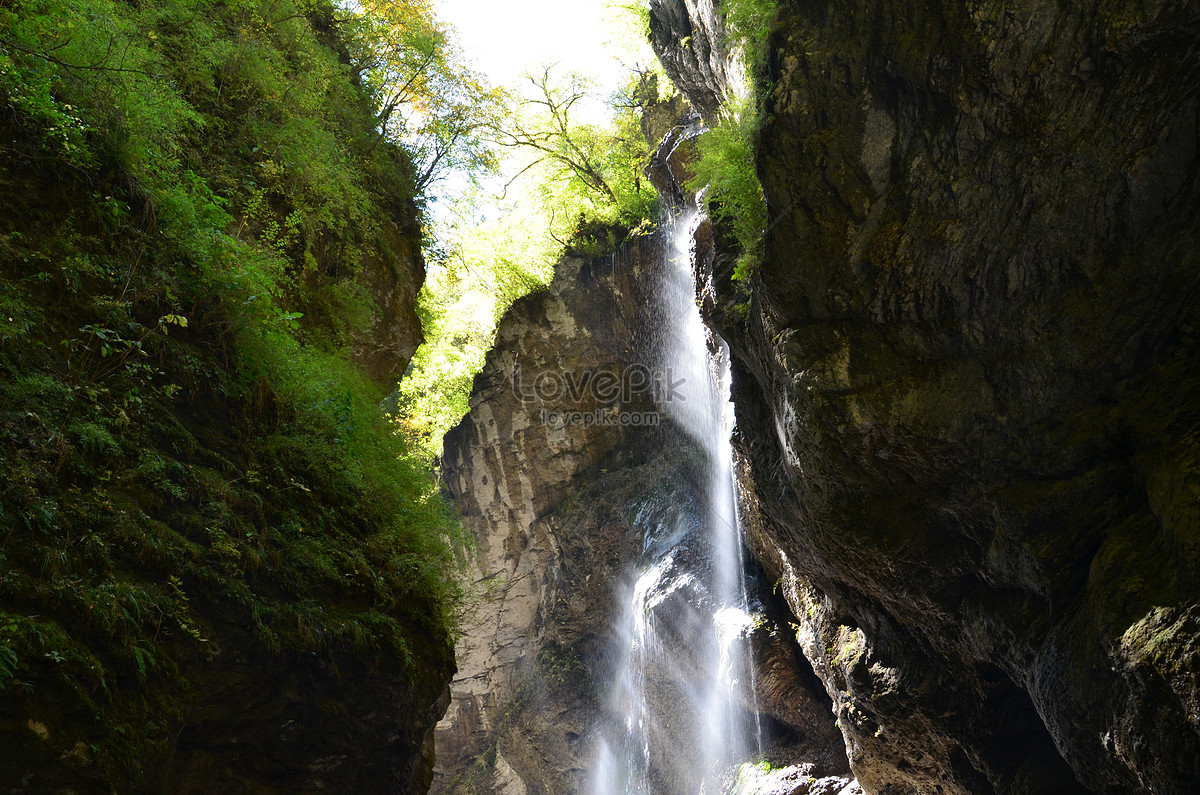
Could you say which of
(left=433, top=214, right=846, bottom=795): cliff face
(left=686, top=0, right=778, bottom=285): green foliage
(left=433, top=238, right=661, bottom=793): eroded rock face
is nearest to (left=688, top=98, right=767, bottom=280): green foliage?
(left=686, top=0, right=778, bottom=285): green foliage

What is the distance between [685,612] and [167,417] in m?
11.9

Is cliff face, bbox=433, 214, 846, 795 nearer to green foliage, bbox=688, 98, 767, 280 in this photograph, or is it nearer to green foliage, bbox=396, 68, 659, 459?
green foliage, bbox=396, 68, 659, 459

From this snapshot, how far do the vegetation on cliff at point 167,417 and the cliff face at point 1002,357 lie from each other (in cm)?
460

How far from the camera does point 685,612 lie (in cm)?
1450

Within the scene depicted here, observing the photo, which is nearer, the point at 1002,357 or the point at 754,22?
the point at 1002,357

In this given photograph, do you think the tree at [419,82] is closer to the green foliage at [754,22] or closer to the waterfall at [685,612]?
the waterfall at [685,612]

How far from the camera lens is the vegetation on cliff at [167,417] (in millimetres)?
3225

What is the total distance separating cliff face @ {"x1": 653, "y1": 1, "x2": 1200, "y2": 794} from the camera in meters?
5.03

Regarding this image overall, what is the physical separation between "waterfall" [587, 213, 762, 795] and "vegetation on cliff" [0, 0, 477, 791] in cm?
736

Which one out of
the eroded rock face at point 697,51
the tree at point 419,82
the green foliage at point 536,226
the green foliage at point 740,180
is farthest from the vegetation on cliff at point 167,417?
the green foliage at point 536,226

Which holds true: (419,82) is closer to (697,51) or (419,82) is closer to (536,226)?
(697,51)

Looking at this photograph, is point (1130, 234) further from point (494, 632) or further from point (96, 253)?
point (494, 632)

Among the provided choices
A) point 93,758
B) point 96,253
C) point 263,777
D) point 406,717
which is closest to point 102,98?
point 96,253

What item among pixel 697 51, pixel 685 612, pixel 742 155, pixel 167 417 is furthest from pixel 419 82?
pixel 685 612
